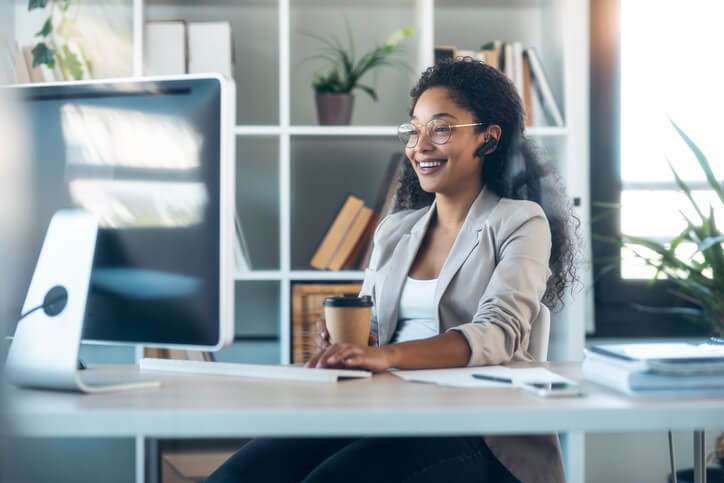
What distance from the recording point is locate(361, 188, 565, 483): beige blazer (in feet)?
3.47

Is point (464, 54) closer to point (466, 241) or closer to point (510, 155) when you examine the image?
point (510, 155)

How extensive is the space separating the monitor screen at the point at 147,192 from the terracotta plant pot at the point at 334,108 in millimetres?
1326

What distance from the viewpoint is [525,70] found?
2223 millimetres

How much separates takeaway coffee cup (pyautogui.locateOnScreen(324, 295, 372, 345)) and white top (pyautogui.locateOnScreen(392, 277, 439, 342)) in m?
0.37

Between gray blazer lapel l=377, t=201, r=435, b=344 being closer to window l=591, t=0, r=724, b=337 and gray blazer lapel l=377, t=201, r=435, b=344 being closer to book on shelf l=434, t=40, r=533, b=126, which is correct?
book on shelf l=434, t=40, r=533, b=126

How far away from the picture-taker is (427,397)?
787 mm

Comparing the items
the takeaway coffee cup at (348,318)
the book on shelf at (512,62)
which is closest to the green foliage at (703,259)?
the book on shelf at (512,62)

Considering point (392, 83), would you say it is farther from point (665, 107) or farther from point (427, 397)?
point (427, 397)

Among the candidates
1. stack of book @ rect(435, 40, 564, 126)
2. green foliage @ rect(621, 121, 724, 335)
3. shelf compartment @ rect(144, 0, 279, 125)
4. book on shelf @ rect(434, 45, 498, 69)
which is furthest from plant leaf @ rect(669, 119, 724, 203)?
shelf compartment @ rect(144, 0, 279, 125)

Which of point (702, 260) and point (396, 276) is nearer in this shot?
point (396, 276)

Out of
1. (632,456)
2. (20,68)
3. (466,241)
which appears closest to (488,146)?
(466,241)

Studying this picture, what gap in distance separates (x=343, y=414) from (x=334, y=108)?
1.61 meters

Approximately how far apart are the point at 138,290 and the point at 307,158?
5.44 ft

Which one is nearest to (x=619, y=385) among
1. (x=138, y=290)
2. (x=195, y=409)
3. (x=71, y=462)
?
(x=195, y=409)
